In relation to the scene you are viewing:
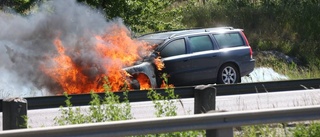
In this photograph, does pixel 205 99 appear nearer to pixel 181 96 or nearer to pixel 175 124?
pixel 181 96

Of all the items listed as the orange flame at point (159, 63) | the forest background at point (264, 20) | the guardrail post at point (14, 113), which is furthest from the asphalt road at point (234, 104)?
the forest background at point (264, 20)

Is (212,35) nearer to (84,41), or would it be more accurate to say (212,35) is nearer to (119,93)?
(84,41)

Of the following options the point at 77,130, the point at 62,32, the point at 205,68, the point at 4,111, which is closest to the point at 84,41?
the point at 62,32

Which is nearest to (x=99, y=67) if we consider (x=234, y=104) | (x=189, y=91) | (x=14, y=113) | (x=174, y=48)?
(x=174, y=48)

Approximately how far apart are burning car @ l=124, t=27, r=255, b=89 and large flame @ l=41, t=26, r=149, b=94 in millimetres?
301

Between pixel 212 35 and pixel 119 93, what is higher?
pixel 212 35

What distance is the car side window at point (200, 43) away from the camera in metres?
17.4

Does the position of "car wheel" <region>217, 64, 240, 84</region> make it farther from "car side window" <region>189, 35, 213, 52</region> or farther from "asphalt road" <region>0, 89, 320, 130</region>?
"asphalt road" <region>0, 89, 320, 130</region>

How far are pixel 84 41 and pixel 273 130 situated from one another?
813 centimetres

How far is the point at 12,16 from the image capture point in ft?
59.4

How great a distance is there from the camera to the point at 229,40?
1827 cm

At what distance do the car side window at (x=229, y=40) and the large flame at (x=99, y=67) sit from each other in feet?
8.87

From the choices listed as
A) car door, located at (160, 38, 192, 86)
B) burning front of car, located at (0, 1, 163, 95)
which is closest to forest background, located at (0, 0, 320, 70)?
car door, located at (160, 38, 192, 86)

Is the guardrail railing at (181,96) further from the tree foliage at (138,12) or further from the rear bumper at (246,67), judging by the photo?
the tree foliage at (138,12)
